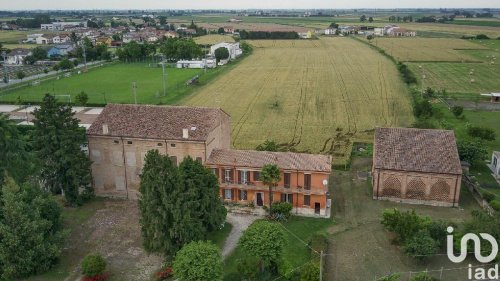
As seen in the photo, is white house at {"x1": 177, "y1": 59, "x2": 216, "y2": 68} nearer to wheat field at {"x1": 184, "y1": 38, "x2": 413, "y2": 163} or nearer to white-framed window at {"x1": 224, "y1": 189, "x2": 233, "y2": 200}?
wheat field at {"x1": 184, "y1": 38, "x2": 413, "y2": 163}

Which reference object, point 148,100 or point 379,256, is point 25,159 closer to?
point 379,256

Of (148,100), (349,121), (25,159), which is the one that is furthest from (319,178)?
(148,100)

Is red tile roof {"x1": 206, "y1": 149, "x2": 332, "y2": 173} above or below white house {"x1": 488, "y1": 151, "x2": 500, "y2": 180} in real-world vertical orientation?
above

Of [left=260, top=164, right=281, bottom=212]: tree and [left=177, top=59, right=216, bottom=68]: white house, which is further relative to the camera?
[left=177, top=59, right=216, bottom=68]: white house

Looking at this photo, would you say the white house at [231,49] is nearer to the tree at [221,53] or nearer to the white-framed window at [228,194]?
the tree at [221,53]

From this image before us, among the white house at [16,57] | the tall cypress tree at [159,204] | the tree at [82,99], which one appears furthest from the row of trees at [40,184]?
the white house at [16,57]

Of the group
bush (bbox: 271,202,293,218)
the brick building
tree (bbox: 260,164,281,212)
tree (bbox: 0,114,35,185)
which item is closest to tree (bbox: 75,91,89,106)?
the brick building

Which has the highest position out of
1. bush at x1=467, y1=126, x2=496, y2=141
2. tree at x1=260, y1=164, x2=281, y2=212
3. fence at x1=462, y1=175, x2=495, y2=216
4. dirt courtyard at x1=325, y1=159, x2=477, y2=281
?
tree at x1=260, y1=164, x2=281, y2=212
